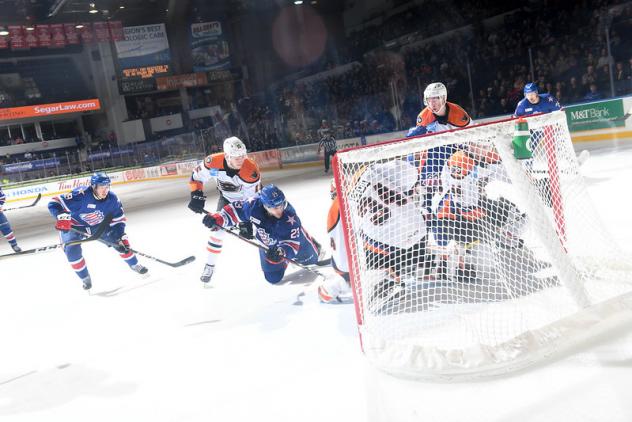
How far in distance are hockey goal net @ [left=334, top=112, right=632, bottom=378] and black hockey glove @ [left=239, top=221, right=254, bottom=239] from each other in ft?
3.69

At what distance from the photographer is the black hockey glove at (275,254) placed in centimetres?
342

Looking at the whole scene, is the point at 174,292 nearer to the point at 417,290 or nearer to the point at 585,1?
the point at 417,290

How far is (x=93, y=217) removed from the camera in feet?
13.7

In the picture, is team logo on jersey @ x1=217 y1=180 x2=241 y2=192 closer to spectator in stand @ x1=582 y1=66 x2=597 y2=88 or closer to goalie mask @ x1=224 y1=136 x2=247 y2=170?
goalie mask @ x1=224 y1=136 x2=247 y2=170

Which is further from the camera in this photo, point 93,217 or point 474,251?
point 93,217

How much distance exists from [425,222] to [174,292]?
6.42 ft

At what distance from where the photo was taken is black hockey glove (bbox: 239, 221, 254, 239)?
3.60m

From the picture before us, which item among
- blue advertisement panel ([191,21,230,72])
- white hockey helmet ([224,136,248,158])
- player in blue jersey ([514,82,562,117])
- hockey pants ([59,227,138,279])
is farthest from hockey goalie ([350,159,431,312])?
blue advertisement panel ([191,21,230,72])

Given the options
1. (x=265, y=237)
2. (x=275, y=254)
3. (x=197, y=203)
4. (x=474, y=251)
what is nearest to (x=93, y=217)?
(x=197, y=203)

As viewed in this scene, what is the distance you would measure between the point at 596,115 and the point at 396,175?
7.86m

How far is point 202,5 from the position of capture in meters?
20.8

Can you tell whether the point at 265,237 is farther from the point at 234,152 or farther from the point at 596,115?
the point at 596,115

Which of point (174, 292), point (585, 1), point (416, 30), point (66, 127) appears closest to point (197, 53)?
point (66, 127)

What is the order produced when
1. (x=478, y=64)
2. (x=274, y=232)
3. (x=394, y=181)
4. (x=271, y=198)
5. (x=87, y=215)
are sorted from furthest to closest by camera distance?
(x=478, y=64) → (x=87, y=215) → (x=274, y=232) → (x=271, y=198) → (x=394, y=181)
